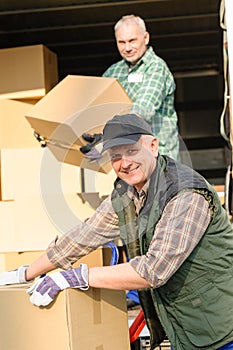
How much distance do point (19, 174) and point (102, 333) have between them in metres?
1.74

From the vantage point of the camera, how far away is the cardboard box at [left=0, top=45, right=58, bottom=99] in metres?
4.59

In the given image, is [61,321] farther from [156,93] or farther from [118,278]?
[156,93]

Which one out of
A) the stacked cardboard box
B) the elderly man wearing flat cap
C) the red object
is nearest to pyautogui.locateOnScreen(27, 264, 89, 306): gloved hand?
the elderly man wearing flat cap

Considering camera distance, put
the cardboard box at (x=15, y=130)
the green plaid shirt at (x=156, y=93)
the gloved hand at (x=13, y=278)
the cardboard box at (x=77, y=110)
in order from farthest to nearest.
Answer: the cardboard box at (x=15, y=130), the green plaid shirt at (x=156, y=93), the cardboard box at (x=77, y=110), the gloved hand at (x=13, y=278)

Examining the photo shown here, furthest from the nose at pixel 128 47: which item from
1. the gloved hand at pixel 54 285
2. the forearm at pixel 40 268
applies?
the gloved hand at pixel 54 285

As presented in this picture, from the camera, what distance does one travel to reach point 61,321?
245cm

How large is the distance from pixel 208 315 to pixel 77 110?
144 cm

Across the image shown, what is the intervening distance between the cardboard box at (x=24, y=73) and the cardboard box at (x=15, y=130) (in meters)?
0.09

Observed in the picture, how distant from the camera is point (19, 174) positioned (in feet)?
13.8

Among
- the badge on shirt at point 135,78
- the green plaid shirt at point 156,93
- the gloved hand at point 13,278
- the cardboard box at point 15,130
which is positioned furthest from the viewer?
the cardboard box at point 15,130

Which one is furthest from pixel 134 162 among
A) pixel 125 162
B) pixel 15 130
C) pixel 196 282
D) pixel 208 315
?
pixel 15 130

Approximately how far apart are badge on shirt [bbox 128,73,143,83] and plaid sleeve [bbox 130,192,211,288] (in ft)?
6.00

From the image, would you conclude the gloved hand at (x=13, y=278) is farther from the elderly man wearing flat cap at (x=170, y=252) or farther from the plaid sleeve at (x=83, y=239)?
the elderly man wearing flat cap at (x=170, y=252)

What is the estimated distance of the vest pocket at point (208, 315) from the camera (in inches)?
98.3
